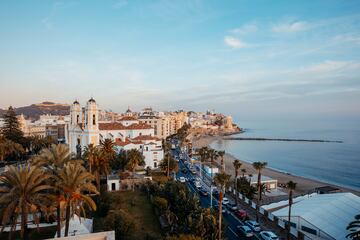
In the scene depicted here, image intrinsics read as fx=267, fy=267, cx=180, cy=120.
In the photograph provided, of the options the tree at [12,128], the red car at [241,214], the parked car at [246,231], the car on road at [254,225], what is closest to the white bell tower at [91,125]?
the tree at [12,128]

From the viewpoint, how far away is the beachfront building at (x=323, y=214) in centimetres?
2314

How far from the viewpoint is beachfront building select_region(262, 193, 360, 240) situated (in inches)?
911

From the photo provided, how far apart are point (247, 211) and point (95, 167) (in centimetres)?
1797

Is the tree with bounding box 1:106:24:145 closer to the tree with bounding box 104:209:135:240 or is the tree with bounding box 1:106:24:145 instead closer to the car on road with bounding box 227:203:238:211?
the tree with bounding box 104:209:135:240

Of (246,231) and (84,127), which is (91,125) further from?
(246,231)

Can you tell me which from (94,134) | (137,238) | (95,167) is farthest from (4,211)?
(94,134)

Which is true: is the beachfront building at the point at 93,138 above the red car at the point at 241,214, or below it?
above

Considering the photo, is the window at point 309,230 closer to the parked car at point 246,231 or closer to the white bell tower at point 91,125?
the parked car at point 246,231

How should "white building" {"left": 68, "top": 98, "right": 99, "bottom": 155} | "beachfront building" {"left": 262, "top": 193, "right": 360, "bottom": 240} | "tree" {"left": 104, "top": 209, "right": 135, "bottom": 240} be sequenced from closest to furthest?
1. "tree" {"left": 104, "top": 209, "right": 135, "bottom": 240}
2. "beachfront building" {"left": 262, "top": 193, "right": 360, "bottom": 240}
3. "white building" {"left": 68, "top": 98, "right": 99, "bottom": 155}

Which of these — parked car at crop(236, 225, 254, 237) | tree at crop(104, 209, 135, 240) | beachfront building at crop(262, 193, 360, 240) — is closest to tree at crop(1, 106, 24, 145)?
tree at crop(104, 209, 135, 240)

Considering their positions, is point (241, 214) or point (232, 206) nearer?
point (241, 214)

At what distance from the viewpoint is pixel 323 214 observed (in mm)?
25391

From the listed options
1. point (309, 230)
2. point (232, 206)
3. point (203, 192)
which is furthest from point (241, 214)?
point (203, 192)

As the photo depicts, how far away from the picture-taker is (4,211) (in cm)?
1504
